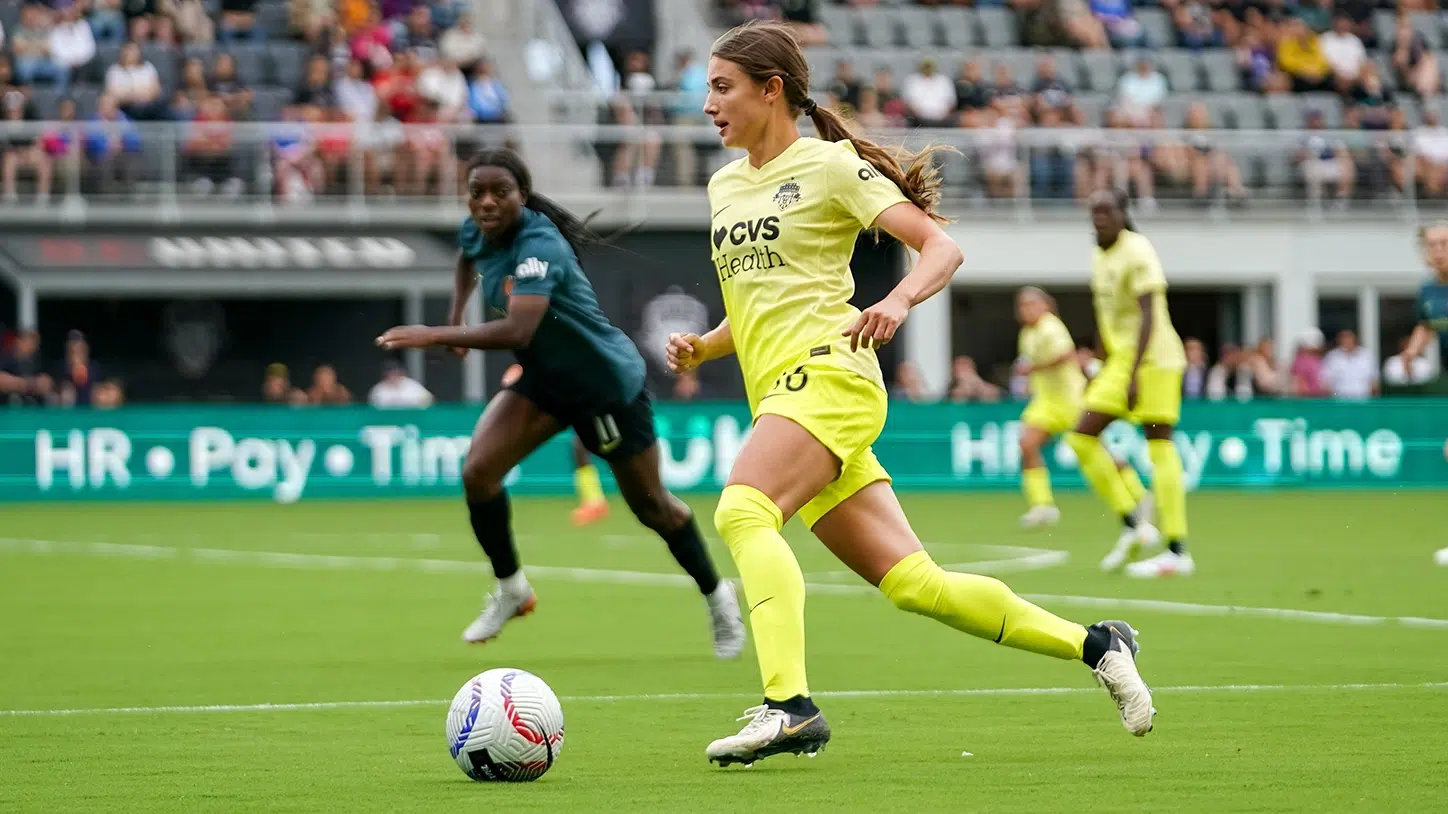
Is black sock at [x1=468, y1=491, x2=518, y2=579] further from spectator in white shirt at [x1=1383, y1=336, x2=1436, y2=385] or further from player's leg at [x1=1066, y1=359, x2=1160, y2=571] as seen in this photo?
spectator in white shirt at [x1=1383, y1=336, x2=1436, y2=385]

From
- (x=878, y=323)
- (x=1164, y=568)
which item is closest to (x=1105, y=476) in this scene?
(x=1164, y=568)

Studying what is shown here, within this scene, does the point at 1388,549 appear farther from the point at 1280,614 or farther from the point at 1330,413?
the point at 1330,413

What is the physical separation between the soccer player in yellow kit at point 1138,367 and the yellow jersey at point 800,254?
7456mm

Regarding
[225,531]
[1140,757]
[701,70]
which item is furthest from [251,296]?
[1140,757]

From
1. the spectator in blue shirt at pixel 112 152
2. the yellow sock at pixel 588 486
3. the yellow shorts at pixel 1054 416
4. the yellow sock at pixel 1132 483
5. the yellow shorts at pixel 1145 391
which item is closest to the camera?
the yellow shorts at pixel 1145 391

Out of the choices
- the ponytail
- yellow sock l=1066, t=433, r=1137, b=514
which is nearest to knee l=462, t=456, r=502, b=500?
the ponytail

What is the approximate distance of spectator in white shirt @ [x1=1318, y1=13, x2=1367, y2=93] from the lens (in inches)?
1272

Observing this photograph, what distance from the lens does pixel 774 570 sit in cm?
634

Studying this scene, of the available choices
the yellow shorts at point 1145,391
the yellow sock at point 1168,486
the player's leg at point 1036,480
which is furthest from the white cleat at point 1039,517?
the yellow sock at point 1168,486

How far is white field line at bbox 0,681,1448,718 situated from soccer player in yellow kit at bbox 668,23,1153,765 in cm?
167

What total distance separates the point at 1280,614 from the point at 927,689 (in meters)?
3.46

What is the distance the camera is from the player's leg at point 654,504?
9844 mm

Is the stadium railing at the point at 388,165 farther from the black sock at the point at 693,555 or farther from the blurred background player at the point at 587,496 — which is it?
the black sock at the point at 693,555

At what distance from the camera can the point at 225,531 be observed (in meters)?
20.1
